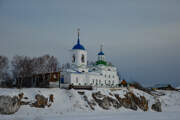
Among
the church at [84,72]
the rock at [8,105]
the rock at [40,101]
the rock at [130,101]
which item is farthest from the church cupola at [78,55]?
the rock at [8,105]

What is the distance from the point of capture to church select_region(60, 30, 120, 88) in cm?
4591

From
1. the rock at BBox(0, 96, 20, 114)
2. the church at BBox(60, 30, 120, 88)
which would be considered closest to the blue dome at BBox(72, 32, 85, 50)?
the church at BBox(60, 30, 120, 88)

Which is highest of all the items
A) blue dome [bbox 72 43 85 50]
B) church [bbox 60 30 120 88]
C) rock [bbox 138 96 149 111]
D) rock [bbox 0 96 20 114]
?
blue dome [bbox 72 43 85 50]

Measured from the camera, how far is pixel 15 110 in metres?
30.0

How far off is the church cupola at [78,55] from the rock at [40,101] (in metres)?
15.7

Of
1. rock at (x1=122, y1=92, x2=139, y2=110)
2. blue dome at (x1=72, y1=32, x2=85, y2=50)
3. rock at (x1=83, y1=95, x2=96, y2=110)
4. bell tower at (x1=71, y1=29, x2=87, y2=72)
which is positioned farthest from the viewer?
blue dome at (x1=72, y1=32, x2=85, y2=50)

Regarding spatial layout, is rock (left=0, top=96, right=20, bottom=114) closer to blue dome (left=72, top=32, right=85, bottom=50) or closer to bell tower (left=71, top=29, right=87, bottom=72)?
bell tower (left=71, top=29, right=87, bottom=72)

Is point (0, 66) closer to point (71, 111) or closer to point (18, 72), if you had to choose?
point (18, 72)

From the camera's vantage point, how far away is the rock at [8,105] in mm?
29234

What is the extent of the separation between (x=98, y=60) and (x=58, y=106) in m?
22.9

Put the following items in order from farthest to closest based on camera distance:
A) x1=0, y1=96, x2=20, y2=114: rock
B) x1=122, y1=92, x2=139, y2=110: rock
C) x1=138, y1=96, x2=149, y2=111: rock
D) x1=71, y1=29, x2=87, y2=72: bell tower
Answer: x1=71, y1=29, x2=87, y2=72: bell tower, x1=138, y1=96, x2=149, y2=111: rock, x1=122, y1=92, x2=139, y2=110: rock, x1=0, y1=96, x2=20, y2=114: rock

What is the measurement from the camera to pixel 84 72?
4791 cm

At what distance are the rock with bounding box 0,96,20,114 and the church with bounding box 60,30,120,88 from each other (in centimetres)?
1321

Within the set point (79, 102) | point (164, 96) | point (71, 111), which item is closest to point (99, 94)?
point (79, 102)
